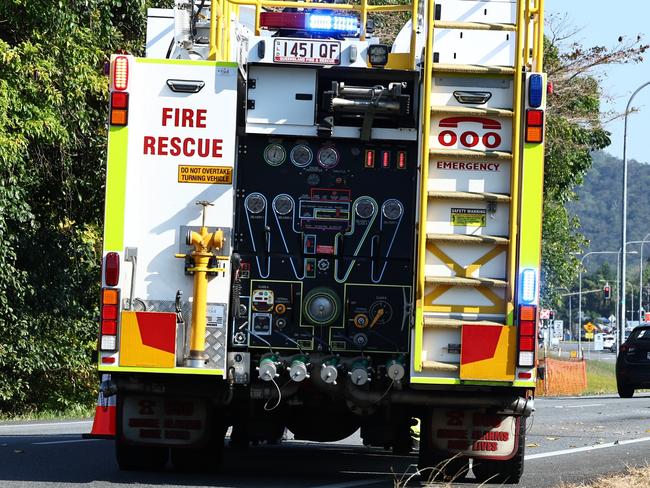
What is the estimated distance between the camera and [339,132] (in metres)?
9.98

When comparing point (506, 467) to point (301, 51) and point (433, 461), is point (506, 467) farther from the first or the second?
point (301, 51)

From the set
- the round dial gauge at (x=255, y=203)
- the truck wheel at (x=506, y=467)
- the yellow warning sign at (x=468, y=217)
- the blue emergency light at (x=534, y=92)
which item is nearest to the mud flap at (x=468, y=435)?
the truck wheel at (x=506, y=467)

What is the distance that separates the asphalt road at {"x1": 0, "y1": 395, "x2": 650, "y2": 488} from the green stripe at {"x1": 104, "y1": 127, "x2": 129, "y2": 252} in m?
1.70

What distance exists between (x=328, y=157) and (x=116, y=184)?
1544mm

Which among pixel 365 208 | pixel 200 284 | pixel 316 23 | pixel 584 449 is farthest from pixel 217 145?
pixel 584 449

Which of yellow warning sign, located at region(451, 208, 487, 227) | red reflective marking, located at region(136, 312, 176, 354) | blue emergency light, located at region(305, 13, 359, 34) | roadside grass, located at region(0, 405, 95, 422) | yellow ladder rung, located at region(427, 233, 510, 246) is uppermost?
blue emergency light, located at region(305, 13, 359, 34)

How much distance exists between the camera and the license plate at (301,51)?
995 centimetres

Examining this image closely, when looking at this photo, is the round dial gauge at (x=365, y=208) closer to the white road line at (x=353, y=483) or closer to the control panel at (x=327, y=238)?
the control panel at (x=327, y=238)

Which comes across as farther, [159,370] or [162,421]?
[162,421]

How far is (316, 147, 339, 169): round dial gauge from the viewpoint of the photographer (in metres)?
10.1

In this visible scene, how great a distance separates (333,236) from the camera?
10070mm

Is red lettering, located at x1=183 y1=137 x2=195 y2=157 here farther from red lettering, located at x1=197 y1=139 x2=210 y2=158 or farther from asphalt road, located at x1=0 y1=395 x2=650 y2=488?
asphalt road, located at x1=0 y1=395 x2=650 y2=488

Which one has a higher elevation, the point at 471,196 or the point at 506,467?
the point at 471,196

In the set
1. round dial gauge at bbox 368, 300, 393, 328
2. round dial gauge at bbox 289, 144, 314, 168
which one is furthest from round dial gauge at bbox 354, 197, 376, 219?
round dial gauge at bbox 368, 300, 393, 328
